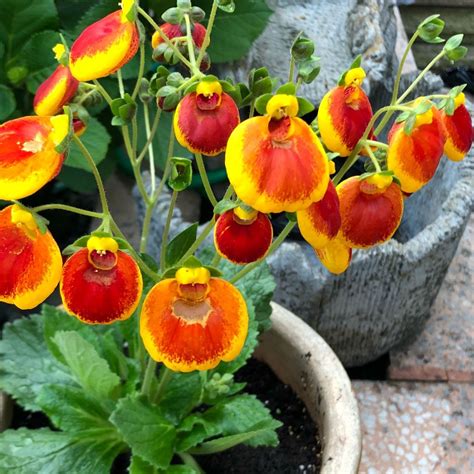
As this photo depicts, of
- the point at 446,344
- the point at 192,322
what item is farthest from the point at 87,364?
the point at 446,344

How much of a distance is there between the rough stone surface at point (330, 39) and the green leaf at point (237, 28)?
0.06 metres

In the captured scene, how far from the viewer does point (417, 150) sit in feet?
1.31

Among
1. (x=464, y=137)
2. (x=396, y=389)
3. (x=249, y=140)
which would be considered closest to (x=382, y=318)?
(x=396, y=389)

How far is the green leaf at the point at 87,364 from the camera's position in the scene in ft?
2.07

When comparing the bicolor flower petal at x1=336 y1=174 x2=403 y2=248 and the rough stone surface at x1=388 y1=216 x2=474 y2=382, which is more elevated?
the bicolor flower petal at x1=336 y1=174 x2=403 y2=248

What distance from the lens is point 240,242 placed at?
0.40m

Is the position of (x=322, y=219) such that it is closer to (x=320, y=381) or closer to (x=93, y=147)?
(x=320, y=381)

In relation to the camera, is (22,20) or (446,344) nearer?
(22,20)

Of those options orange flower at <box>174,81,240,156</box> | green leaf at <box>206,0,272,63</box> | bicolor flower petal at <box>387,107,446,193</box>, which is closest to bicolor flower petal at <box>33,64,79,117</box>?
orange flower at <box>174,81,240,156</box>

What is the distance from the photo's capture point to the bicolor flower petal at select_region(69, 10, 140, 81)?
0.40 meters

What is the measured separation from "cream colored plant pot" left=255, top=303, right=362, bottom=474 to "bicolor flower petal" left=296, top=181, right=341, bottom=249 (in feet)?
1.00

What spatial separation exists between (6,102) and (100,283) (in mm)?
610

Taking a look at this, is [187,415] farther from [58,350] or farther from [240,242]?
[240,242]

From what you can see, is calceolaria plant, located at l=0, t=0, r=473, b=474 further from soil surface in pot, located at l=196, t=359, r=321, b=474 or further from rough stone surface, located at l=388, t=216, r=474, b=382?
rough stone surface, located at l=388, t=216, r=474, b=382
